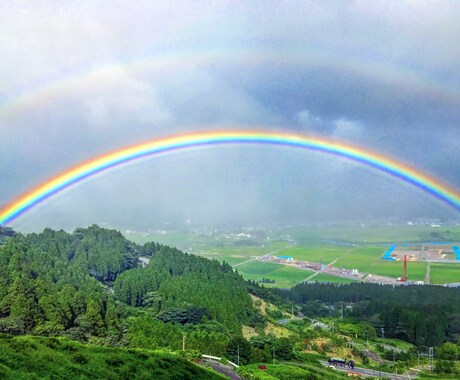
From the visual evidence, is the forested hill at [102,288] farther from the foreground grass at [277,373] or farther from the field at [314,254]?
the field at [314,254]

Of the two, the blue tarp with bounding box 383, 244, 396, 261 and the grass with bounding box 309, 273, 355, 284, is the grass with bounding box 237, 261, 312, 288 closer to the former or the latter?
the grass with bounding box 309, 273, 355, 284

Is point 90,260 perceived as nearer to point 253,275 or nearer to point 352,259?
point 253,275

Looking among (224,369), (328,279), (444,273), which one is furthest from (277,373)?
(444,273)

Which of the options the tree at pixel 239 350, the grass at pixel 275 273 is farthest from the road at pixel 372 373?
the grass at pixel 275 273

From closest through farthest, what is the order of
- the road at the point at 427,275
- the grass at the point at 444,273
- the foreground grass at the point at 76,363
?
1. the foreground grass at the point at 76,363
2. the road at the point at 427,275
3. the grass at the point at 444,273

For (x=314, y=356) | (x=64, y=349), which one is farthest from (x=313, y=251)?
(x=64, y=349)

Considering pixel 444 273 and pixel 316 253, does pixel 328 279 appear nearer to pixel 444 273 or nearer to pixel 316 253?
pixel 444 273

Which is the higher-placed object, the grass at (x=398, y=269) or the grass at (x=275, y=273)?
the grass at (x=398, y=269)
